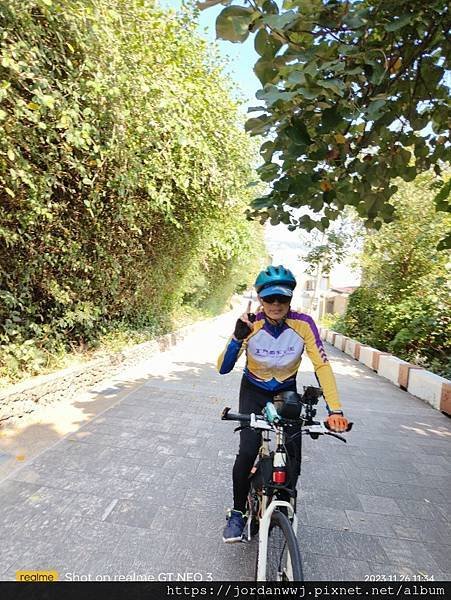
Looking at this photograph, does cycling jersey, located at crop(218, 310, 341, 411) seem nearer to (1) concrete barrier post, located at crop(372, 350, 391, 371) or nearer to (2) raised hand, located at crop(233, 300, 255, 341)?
(2) raised hand, located at crop(233, 300, 255, 341)

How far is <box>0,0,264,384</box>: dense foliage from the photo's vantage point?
145 inches

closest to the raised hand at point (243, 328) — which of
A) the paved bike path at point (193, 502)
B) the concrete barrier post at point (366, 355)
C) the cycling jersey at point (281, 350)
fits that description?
the cycling jersey at point (281, 350)

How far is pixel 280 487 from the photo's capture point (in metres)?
2.08

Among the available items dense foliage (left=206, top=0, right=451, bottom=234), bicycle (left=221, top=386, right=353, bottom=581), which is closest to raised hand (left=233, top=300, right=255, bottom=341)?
bicycle (left=221, top=386, right=353, bottom=581)

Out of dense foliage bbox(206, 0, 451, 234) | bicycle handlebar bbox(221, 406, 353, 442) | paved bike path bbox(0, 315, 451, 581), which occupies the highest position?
dense foliage bbox(206, 0, 451, 234)

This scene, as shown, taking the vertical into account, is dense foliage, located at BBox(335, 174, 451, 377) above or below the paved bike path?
above

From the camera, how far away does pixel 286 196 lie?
2.83m

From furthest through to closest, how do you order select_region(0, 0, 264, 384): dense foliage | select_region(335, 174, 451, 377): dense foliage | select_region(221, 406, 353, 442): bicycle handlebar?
select_region(335, 174, 451, 377): dense foliage → select_region(0, 0, 264, 384): dense foliage → select_region(221, 406, 353, 442): bicycle handlebar

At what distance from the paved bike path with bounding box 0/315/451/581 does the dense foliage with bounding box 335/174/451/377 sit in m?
3.78

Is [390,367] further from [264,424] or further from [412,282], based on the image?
[264,424]

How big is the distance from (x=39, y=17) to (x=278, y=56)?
9.20ft

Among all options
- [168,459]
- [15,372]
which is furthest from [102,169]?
[168,459]

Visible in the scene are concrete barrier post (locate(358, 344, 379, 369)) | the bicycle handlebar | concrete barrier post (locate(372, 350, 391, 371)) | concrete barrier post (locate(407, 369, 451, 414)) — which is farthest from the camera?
concrete barrier post (locate(358, 344, 379, 369))

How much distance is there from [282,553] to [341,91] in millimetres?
2174
